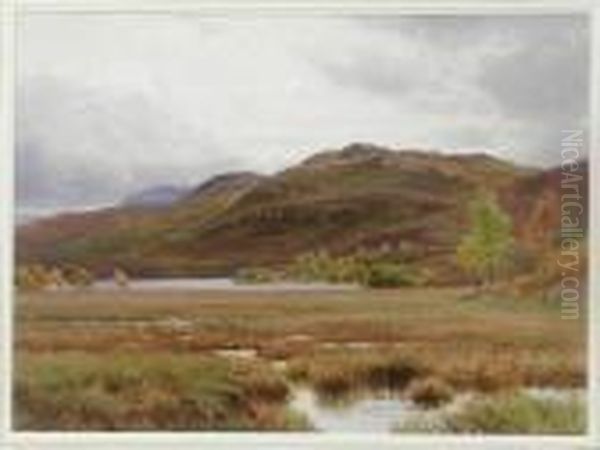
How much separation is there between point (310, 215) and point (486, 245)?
25 centimetres

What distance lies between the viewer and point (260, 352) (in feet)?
4.80

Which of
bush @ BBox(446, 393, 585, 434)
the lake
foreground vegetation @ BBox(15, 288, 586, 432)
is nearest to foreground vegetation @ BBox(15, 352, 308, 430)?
foreground vegetation @ BBox(15, 288, 586, 432)

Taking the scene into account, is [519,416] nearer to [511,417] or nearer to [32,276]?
[511,417]

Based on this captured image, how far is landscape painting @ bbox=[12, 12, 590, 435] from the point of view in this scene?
1460 mm

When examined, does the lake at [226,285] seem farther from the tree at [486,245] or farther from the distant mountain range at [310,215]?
the tree at [486,245]

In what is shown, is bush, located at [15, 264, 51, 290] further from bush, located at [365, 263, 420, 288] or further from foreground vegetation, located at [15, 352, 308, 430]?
bush, located at [365, 263, 420, 288]

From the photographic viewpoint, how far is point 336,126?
4.85 ft

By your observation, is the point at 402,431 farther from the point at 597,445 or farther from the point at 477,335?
the point at 597,445

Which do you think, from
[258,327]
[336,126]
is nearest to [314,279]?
[258,327]

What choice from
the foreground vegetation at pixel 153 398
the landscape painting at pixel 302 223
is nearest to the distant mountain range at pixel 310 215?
the landscape painting at pixel 302 223

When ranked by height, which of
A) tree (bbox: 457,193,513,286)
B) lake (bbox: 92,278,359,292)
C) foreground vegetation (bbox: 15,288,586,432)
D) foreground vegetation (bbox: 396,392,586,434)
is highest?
tree (bbox: 457,193,513,286)

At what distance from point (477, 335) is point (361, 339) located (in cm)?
16

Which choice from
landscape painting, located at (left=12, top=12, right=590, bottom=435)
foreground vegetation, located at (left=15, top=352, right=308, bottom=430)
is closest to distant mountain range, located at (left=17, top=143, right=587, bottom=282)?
landscape painting, located at (left=12, top=12, right=590, bottom=435)

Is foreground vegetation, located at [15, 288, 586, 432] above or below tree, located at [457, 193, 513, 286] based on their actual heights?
below
